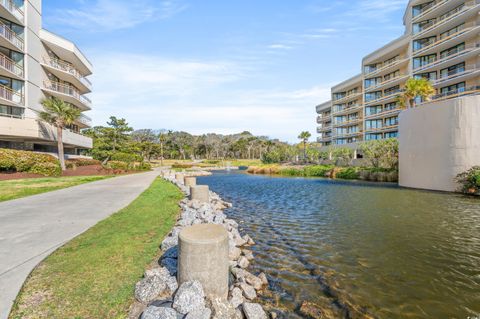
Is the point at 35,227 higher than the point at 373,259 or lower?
higher

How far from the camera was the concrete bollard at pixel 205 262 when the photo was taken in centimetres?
391

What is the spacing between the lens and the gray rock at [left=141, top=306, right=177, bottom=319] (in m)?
3.21

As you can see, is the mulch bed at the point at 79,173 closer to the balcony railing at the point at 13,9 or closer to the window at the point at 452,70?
the balcony railing at the point at 13,9

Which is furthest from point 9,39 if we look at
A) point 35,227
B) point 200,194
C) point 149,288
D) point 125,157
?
point 149,288

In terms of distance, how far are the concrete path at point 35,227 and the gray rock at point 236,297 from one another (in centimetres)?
305

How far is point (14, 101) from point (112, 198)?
22.5 meters

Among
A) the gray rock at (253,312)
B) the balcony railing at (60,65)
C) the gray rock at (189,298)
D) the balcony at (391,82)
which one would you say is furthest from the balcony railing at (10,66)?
the balcony at (391,82)

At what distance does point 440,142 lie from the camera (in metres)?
18.5

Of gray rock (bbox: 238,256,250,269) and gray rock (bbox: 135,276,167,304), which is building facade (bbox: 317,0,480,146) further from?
gray rock (bbox: 135,276,167,304)

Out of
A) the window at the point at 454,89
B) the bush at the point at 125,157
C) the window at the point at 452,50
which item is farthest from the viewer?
the bush at the point at 125,157

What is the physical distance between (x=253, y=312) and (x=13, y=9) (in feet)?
118

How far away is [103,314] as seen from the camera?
327cm

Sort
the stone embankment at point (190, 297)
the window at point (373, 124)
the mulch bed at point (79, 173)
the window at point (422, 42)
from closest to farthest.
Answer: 1. the stone embankment at point (190, 297)
2. the mulch bed at point (79, 173)
3. the window at point (422, 42)
4. the window at point (373, 124)

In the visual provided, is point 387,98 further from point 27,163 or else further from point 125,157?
point 27,163
